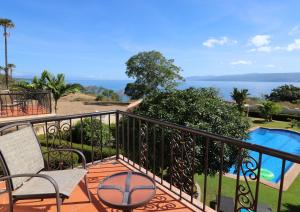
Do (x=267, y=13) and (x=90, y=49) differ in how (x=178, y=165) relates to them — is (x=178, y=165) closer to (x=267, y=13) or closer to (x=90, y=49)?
(x=267, y=13)

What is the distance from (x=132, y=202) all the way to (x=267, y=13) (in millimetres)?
11148

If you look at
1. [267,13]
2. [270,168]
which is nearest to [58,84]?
[267,13]

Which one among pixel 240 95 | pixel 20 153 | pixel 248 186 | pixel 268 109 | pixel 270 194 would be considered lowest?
pixel 270 194

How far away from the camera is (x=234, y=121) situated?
7.04 meters

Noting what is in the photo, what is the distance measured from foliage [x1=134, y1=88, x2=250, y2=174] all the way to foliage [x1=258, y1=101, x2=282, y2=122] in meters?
17.8

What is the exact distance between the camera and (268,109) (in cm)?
2331

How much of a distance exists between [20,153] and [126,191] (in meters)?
1.38

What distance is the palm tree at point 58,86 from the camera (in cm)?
1716

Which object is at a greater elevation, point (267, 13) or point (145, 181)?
point (267, 13)

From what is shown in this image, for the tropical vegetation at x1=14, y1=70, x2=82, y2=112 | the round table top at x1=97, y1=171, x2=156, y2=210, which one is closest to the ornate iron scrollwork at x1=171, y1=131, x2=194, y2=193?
the round table top at x1=97, y1=171, x2=156, y2=210

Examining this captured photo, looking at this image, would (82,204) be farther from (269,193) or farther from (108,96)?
(108,96)

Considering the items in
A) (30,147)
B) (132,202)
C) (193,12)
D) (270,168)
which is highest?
(193,12)

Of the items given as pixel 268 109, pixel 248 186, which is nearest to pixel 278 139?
pixel 268 109

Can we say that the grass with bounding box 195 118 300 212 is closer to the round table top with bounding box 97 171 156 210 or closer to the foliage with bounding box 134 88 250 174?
the foliage with bounding box 134 88 250 174
